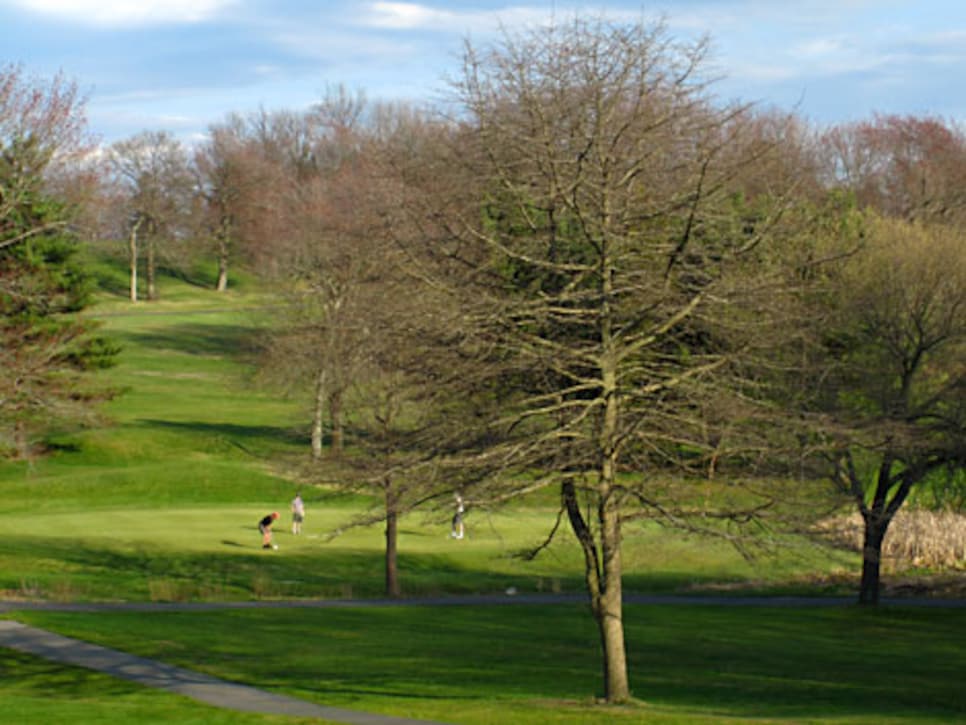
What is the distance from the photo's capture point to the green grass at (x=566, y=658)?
1917cm

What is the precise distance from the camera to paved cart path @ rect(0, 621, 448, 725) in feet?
59.2

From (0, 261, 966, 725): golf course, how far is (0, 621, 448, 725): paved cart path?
0.38m

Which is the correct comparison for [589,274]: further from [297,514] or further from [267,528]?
[297,514]

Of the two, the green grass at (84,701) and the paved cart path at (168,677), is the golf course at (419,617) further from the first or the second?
the paved cart path at (168,677)

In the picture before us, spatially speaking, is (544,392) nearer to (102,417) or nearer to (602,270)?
(602,270)

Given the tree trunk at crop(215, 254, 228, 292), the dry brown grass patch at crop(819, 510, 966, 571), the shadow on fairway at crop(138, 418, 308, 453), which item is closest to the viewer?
the dry brown grass patch at crop(819, 510, 966, 571)

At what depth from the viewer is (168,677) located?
21188 millimetres

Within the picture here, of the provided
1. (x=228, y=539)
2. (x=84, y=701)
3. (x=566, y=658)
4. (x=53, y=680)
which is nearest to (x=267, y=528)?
(x=228, y=539)

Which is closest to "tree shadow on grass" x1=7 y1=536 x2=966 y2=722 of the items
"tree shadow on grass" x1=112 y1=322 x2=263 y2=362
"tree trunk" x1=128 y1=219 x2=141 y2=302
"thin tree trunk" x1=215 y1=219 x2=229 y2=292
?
"tree shadow on grass" x1=112 y1=322 x2=263 y2=362

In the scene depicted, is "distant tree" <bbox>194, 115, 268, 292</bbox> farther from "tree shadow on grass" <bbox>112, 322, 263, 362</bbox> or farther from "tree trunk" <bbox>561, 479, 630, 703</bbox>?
"tree trunk" <bbox>561, 479, 630, 703</bbox>

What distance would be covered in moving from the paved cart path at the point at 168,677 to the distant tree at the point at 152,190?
81.4 meters

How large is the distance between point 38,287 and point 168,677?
20328 millimetres

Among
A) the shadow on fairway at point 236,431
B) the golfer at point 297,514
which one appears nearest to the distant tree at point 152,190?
the shadow on fairway at point 236,431

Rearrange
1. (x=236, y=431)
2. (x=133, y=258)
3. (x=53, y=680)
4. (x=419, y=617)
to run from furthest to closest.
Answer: (x=133, y=258)
(x=236, y=431)
(x=419, y=617)
(x=53, y=680)
